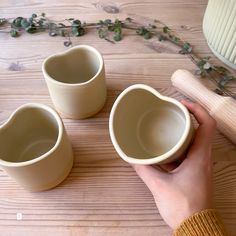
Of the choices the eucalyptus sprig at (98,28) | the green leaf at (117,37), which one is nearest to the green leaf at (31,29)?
the eucalyptus sprig at (98,28)

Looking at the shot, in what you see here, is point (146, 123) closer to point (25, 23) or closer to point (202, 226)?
point (202, 226)

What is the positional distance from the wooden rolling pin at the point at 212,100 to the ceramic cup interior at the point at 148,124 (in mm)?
56

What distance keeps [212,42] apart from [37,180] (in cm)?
36

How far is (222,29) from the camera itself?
49 cm

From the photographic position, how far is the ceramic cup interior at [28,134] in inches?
16.6

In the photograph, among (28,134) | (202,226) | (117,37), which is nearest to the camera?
(202,226)

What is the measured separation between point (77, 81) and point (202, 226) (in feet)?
0.96

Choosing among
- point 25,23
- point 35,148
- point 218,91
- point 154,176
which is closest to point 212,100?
point 218,91

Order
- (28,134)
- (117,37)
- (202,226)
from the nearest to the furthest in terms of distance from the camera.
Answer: (202,226)
(28,134)
(117,37)

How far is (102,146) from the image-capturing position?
1.55ft

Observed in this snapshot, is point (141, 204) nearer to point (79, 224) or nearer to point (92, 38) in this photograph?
point (79, 224)

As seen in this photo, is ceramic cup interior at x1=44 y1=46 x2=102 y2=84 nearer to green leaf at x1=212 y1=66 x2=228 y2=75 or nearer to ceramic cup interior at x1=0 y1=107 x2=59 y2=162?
ceramic cup interior at x1=0 y1=107 x2=59 y2=162

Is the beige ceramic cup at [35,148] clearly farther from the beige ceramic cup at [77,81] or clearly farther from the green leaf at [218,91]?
the green leaf at [218,91]

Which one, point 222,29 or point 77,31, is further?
point 77,31
